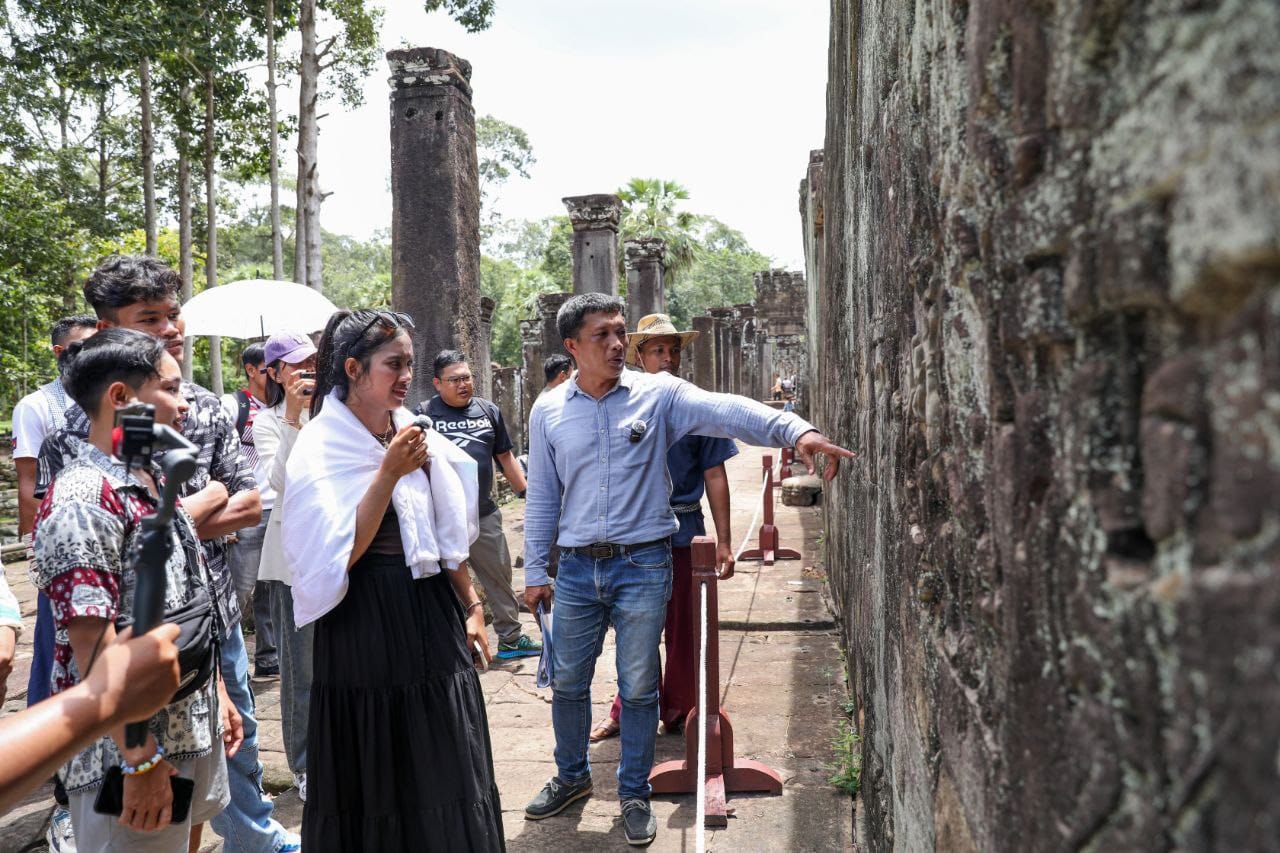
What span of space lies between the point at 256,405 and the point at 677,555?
6.73ft

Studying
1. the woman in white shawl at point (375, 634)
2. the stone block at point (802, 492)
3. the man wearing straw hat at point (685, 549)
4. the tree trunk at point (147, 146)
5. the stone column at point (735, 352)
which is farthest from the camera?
the stone column at point (735, 352)

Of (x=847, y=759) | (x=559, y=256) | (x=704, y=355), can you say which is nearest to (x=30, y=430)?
(x=847, y=759)

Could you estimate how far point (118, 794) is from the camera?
6.73 ft

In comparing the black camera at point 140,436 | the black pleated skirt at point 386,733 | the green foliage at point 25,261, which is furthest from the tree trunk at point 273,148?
the black camera at point 140,436

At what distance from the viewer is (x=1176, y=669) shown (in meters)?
0.72

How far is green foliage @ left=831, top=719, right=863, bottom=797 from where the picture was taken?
353 cm

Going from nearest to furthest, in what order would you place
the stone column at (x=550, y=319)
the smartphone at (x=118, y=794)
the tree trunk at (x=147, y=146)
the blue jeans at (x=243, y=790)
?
the smartphone at (x=118, y=794) < the blue jeans at (x=243, y=790) < the stone column at (x=550, y=319) < the tree trunk at (x=147, y=146)

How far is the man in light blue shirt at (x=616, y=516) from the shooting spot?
329 centimetres

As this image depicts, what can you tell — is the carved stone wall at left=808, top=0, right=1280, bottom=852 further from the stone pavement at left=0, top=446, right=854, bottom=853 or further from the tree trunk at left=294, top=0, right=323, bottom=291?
the tree trunk at left=294, top=0, right=323, bottom=291

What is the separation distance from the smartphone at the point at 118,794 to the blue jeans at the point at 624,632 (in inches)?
57.6

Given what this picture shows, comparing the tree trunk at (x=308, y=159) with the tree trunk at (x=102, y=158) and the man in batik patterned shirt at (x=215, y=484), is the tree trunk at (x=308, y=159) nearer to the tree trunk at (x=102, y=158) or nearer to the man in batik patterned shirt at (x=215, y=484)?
the tree trunk at (x=102, y=158)

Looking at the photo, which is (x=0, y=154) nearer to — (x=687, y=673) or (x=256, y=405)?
(x=256, y=405)

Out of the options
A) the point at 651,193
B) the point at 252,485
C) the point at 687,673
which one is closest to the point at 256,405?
the point at 252,485

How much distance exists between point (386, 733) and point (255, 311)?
270 cm
